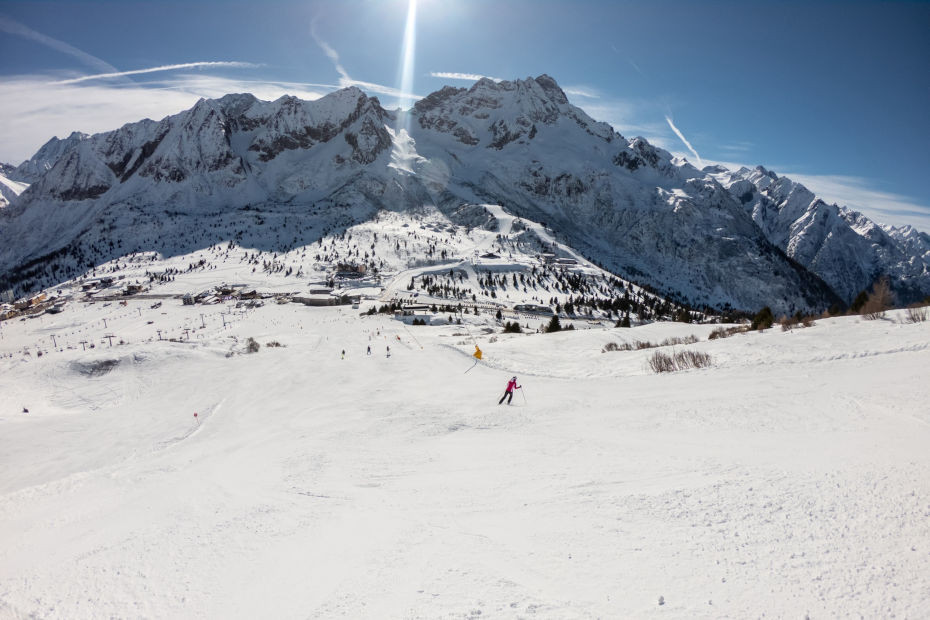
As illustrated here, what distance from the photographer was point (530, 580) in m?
5.77

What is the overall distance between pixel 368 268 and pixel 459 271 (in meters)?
35.4

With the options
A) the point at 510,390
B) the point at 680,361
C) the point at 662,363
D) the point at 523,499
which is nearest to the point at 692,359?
the point at 680,361

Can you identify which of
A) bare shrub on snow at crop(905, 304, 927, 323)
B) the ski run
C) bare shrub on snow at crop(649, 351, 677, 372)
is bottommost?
the ski run

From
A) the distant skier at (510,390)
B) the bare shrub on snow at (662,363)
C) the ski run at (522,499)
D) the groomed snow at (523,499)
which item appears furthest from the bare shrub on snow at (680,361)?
the distant skier at (510,390)

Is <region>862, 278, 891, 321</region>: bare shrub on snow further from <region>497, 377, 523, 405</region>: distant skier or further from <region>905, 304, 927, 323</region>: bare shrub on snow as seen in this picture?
<region>497, 377, 523, 405</region>: distant skier

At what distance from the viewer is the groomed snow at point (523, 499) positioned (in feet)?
18.0

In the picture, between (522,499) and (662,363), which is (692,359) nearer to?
(662,363)

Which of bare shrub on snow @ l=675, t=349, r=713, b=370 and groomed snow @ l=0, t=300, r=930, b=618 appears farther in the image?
bare shrub on snow @ l=675, t=349, r=713, b=370

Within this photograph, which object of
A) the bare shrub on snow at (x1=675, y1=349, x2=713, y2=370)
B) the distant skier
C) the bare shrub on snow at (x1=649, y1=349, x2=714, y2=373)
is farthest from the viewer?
the bare shrub on snow at (x1=649, y1=349, x2=714, y2=373)

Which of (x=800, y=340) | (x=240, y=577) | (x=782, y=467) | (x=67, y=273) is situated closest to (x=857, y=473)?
(x=782, y=467)

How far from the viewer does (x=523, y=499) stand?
820 cm

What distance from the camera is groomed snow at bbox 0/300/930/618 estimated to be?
18.0 feet

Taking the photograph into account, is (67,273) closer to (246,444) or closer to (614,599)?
(246,444)

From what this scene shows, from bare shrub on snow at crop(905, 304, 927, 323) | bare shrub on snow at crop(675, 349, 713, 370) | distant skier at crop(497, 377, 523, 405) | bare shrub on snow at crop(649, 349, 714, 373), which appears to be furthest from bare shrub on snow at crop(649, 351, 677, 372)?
bare shrub on snow at crop(905, 304, 927, 323)
